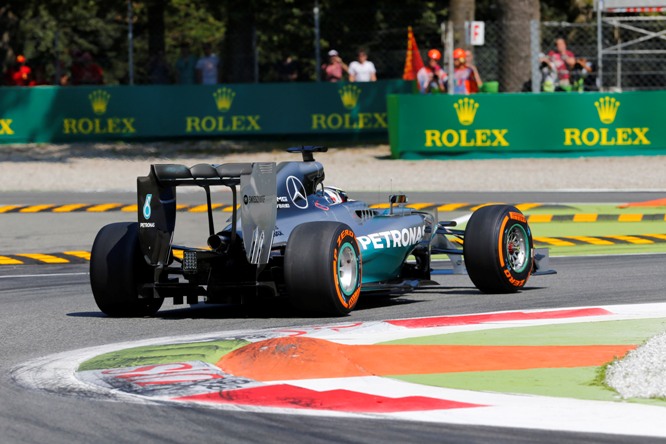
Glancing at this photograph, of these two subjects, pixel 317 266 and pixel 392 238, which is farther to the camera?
pixel 392 238

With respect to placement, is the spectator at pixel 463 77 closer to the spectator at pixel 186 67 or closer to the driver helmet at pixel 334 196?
the spectator at pixel 186 67

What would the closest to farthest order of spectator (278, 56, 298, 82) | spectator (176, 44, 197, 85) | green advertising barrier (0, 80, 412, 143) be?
green advertising barrier (0, 80, 412, 143)
spectator (176, 44, 197, 85)
spectator (278, 56, 298, 82)

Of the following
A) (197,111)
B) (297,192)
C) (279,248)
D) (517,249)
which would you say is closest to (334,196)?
(297,192)

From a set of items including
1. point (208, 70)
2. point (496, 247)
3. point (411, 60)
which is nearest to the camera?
point (496, 247)

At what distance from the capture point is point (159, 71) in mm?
30547

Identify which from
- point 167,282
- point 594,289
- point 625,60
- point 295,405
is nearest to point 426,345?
point 295,405

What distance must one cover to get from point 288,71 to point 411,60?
112 inches

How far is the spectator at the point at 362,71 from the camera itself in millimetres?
28922

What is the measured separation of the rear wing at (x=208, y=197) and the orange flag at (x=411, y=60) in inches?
699

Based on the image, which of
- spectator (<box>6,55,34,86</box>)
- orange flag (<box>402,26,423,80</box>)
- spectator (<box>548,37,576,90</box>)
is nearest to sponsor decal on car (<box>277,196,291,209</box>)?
spectator (<box>548,37,576,90</box>)

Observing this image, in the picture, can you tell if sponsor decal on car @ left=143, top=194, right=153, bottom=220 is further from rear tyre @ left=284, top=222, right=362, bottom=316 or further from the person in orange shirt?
the person in orange shirt

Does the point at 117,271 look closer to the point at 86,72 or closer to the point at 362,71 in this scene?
the point at 362,71

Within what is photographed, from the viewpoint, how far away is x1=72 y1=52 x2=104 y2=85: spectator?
30.3 meters

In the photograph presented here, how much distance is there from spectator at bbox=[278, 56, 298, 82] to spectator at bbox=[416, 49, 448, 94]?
438 cm
